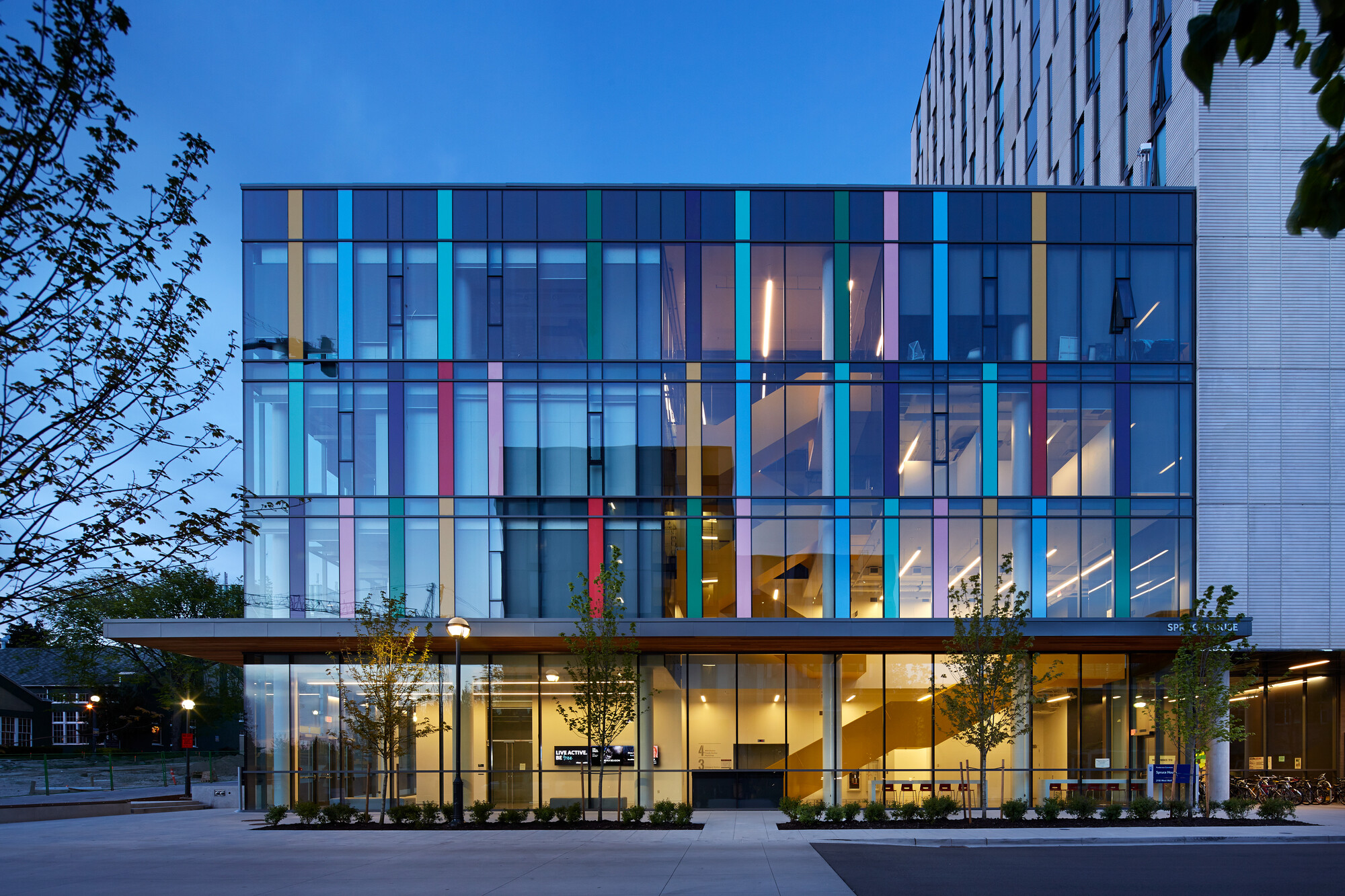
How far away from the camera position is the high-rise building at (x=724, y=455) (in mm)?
26734

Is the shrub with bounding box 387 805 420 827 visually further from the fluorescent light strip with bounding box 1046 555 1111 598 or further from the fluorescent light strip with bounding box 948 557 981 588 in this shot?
the fluorescent light strip with bounding box 1046 555 1111 598

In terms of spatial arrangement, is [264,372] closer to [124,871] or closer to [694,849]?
[124,871]

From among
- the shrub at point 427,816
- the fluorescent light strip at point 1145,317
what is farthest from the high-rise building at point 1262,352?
the shrub at point 427,816

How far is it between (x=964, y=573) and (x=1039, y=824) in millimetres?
7366

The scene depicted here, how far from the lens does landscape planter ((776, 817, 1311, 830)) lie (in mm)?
21406

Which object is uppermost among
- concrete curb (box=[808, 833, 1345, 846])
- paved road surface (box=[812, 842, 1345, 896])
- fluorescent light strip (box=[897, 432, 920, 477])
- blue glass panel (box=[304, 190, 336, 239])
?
blue glass panel (box=[304, 190, 336, 239])

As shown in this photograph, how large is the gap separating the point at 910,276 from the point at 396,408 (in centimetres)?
1634

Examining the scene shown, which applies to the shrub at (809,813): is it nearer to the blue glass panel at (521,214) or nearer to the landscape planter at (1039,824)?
the landscape planter at (1039,824)

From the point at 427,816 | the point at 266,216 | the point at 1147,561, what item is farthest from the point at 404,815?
the point at 1147,561

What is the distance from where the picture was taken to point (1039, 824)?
21922 millimetres

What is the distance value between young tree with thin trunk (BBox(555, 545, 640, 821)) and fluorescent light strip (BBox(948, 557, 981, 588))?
9.53 metres

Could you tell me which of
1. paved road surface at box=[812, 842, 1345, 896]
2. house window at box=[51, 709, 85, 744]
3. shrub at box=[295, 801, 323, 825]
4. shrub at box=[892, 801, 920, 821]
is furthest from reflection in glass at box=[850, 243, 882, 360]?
house window at box=[51, 709, 85, 744]

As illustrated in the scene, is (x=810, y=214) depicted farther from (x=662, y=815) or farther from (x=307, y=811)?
(x=307, y=811)

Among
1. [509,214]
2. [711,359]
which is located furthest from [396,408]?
[711,359]
